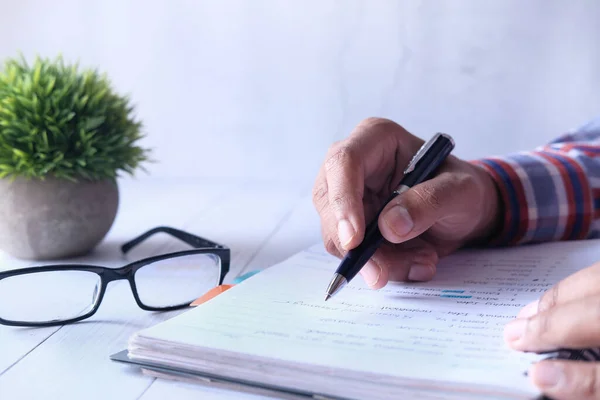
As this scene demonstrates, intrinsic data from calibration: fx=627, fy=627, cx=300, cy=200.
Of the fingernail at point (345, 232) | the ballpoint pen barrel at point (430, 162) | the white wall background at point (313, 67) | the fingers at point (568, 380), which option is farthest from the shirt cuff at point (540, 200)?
the white wall background at point (313, 67)

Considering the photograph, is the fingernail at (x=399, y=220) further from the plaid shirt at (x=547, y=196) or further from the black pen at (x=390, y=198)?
the plaid shirt at (x=547, y=196)

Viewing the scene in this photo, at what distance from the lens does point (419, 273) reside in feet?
1.81

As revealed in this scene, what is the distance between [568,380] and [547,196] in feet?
1.32

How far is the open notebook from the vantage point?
1.15 ft

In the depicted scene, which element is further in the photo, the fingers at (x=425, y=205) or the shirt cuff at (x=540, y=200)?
the shirt cuff at (x=540, y=200)

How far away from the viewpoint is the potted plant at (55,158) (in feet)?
2.16

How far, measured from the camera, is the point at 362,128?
66 centimetres

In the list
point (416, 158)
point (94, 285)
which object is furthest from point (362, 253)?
point (94, 285)

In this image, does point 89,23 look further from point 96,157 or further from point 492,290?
point 492,290

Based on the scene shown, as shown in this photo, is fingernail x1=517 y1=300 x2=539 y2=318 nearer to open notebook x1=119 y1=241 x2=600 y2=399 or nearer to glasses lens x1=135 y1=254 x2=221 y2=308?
open notebook x1=119 y1=241 x2=600 y2=399

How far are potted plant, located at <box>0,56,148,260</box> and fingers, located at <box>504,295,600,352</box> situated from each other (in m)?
0.49

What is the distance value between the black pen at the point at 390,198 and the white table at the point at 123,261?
14 centimetres

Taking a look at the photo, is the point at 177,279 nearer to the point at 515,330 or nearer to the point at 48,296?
the point at 48,296

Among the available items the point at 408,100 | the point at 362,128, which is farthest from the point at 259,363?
the point at 408,100
